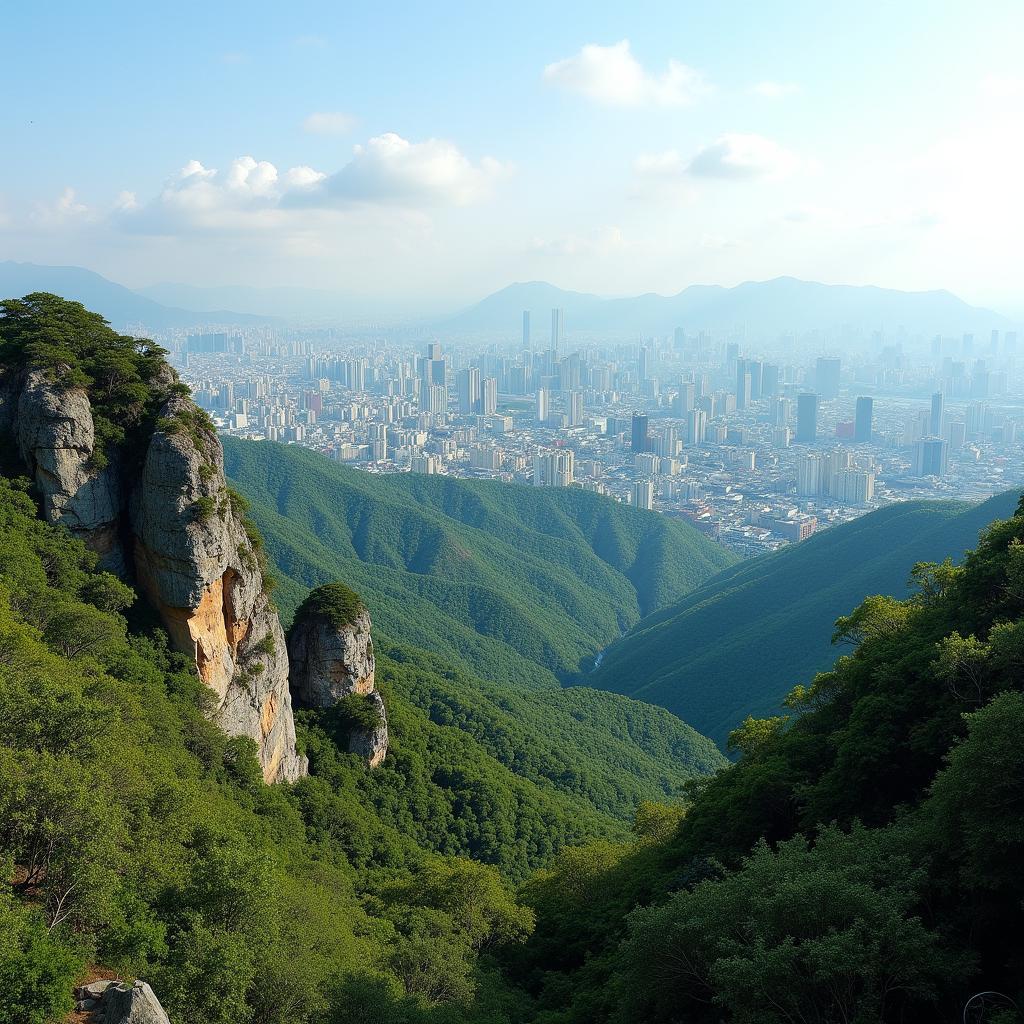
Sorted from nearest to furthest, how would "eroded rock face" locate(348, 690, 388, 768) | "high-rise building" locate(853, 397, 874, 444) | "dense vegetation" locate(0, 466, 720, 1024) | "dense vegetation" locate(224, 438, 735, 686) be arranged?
"dense vegetation" locate(0, 466, 720, 1024) < "eroded rock face" locate(348, 690, 388, 768) < "dense vegetation" locate(224, 438, 735, 686) < "high-rise building" locate(853, 397, 874, 444)

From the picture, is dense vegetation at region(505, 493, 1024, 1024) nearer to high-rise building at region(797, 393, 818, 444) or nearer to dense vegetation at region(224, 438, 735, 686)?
dense vegetation at region(224, 438, 735, 686)

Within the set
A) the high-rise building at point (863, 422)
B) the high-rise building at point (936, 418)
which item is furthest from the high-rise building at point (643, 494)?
the high-rise building at point (936, 418)

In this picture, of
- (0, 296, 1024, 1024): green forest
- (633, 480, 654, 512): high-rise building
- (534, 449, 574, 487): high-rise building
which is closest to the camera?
(0, 296, 1024, 1024): green forest

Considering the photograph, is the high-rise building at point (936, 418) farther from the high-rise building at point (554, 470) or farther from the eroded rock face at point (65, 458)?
the eroded rock face at point (65, 458)

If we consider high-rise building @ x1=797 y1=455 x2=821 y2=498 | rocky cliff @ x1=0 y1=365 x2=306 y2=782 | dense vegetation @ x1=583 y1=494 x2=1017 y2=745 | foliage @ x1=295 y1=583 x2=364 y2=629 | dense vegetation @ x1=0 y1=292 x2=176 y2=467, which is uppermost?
dense vegetation @ x1=0 y1=292 x2=176 y2=467

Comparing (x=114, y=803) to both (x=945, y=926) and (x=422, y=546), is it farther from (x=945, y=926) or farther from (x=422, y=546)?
(x=422, y=546)

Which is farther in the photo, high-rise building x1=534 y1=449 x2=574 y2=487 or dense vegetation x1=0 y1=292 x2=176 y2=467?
high-rise building x1=534 y1=449 x2=574 y2=487

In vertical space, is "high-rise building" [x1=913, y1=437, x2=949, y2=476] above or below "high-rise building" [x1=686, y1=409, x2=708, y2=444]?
below

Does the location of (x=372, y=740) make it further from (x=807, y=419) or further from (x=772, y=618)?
(x=807, y=419)

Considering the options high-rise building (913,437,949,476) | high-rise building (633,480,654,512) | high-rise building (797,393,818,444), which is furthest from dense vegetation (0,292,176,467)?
high-rise building (797,393,818,444)
